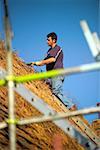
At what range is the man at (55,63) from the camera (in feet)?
17.1

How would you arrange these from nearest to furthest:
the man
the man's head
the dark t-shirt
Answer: the man
the dark t-shirt
the man's head

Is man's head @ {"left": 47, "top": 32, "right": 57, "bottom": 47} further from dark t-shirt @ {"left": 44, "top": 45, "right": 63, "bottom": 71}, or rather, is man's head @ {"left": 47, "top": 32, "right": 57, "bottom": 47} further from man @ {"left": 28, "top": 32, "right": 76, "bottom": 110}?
dark t-shirt @ {"left": 44, "top": 45, "right": 63, "bottom": 71}

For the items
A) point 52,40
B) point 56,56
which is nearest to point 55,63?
point 56,56

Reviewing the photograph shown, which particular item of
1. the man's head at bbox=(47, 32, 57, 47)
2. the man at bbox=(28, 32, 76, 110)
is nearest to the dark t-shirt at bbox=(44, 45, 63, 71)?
the man at bbox=(28, 32, 76, 110)

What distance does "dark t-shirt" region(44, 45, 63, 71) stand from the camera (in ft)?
17.5

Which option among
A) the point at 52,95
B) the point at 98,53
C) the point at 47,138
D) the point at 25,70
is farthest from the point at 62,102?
the point at 98,53

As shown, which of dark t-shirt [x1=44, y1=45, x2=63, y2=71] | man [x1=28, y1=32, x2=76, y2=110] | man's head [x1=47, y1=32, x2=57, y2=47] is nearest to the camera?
man [x1=28, y1=32, x2=76, y2=110]

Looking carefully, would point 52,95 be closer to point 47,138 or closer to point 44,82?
point 44,82

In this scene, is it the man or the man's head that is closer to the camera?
the man

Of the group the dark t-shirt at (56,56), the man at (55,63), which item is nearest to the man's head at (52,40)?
the man at (55,63)

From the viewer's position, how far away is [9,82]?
8.55ft

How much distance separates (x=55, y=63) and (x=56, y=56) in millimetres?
122

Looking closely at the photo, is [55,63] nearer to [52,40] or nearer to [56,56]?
[56,56]

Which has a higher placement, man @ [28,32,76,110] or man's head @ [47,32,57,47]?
man's head @ [47,32,57,47]
